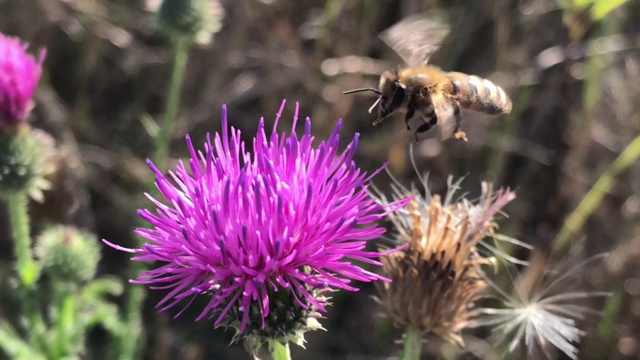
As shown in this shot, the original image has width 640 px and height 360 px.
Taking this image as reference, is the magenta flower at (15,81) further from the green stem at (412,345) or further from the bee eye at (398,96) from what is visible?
the green stem at (412,345)

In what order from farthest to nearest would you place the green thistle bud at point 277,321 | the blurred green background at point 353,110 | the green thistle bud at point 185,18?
1. the blurred green background at point 353,110
2. the green thistle bud at point 185,18
3. the green thistle bud at point 277,321

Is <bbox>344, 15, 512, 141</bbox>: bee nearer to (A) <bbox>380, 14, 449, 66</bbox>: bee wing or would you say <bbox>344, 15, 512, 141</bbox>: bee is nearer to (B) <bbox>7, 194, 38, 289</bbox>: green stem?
(A) <bbox>380, 14, 449, 66</bbox>: bee wing

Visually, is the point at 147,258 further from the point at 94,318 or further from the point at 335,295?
the point at 335,295

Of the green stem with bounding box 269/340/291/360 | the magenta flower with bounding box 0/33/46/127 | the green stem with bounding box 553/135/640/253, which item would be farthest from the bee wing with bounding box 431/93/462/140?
the magenta flower with bounding box 0/33/46/127

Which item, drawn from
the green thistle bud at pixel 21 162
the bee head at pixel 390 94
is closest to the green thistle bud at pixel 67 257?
the green thistle bud at pixel 21 162

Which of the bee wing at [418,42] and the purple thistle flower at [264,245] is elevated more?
the bee wing at [418,42]

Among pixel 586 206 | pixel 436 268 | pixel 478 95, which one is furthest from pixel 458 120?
pixel 586 206
